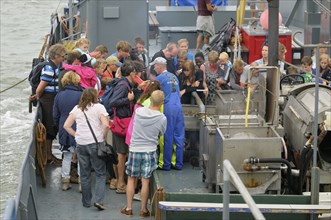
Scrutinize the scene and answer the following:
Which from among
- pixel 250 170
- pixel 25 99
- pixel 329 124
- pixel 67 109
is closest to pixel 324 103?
pixel 329 124

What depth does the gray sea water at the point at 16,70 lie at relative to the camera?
23.0 metres

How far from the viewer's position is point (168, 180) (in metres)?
9.77

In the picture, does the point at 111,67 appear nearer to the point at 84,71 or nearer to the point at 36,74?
the point at 84,71

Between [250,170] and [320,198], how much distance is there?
78 centimetres

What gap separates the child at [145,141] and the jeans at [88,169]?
392 mm

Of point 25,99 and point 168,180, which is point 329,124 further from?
point 25,99

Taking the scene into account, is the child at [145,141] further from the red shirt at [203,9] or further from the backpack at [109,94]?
the red shirt at [203,9]

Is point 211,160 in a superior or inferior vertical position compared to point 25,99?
superior

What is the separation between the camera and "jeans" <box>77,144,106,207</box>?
9.24 m

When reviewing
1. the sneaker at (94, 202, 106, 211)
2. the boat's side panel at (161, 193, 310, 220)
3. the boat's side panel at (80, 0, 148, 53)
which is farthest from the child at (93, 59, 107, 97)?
the boat's side panel at (80, 0, 148, 53)

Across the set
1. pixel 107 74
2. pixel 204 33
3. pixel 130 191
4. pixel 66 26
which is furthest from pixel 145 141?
pixel 66 26

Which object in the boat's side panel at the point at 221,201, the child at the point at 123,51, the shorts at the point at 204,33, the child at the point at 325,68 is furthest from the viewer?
the shorts at the point at 204,33

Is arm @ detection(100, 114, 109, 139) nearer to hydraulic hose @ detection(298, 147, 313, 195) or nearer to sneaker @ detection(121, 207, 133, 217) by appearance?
sneaker @ detection(121, 207, 133, 217)

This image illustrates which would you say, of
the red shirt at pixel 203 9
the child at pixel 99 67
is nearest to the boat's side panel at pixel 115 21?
the red shirt at pixel 203 9
